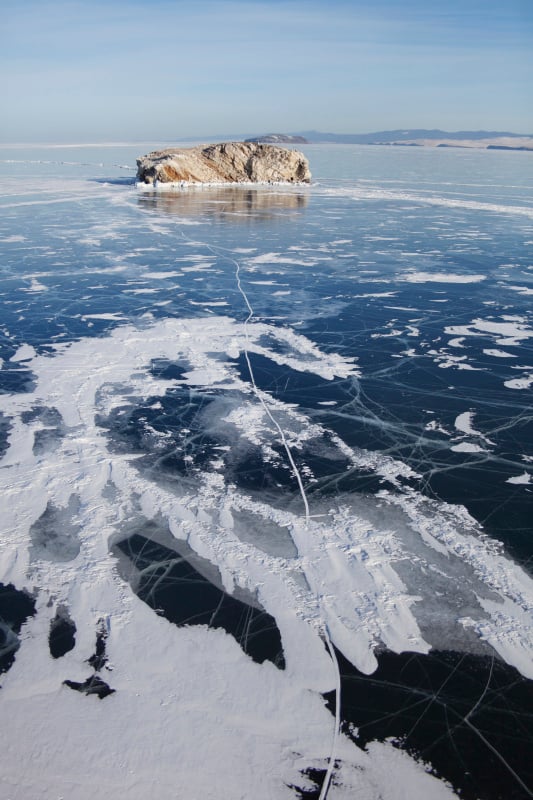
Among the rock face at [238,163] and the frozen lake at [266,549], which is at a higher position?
the rock face at [238,163]

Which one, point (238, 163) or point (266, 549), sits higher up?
point (238, 163)

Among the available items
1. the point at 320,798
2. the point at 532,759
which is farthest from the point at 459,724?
the point at 320,798

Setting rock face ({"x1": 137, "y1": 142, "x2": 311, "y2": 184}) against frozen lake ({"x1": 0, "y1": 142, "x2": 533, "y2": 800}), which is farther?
rock face ({"x1": 137, "y1": 142, "x2": 311, "y2": 184})

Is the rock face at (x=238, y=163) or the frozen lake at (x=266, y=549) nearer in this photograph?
the frozen lake at (x=266, y=549)

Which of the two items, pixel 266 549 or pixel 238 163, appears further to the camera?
pixel 238 163

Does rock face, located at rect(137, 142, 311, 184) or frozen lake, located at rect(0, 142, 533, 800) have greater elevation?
rock face, located at rect(137, 142, 311, 184)
